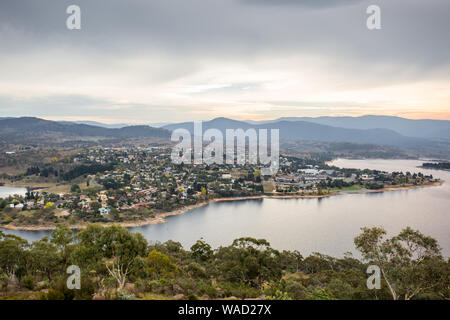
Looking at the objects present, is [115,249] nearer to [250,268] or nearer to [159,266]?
[159,266]

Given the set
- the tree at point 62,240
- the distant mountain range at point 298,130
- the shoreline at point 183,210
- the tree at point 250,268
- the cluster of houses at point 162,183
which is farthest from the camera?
the distant mountain range at point 298,130

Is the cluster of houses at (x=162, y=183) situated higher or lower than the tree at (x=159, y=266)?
lower

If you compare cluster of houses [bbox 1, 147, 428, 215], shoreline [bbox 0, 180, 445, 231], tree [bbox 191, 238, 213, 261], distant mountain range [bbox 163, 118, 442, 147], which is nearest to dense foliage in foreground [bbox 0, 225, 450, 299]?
tree [bbox 191, 238, 213, 261]

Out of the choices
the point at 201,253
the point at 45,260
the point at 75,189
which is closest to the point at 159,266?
the point at 45,260

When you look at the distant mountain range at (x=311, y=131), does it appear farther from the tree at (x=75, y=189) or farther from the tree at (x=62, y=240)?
the tree at (x=62, y=240)

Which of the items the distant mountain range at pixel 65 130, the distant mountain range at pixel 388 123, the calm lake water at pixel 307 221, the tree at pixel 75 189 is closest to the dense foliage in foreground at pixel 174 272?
the calm lake water at pixel 307 221
